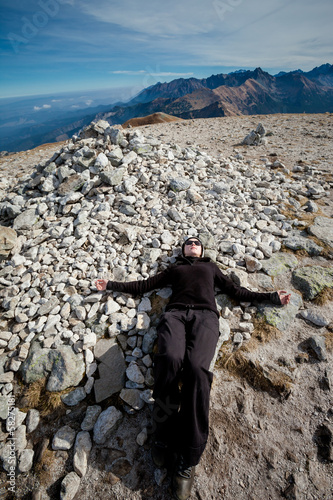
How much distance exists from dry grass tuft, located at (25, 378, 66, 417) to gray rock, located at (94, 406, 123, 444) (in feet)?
2.31

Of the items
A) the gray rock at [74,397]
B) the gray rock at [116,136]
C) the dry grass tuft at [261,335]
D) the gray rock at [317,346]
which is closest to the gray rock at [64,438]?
the gray rock at [74,397]

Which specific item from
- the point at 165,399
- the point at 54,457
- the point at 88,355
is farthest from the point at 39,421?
the point at 165,399

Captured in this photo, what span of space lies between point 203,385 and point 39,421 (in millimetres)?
2591

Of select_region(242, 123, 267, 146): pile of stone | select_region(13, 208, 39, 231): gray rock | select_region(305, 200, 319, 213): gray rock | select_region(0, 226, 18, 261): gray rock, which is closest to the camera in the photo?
select_region(0, 226, 18, 261): gray rock

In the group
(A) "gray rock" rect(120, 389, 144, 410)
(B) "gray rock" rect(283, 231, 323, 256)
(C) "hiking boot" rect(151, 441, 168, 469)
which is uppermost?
(B) "gray rock" rect(283, 231, 323, 256)

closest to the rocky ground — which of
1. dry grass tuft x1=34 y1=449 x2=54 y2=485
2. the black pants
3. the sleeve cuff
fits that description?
dry grass tuft x1=34 y1=449 x2=54 y2=485

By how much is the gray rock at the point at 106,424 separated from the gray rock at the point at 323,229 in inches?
232

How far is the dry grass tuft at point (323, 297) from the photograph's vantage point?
4.36 m

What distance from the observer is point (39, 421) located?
3406 mm

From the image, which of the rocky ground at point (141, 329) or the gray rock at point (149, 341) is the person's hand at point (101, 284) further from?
the gray rock at point (149, 341)

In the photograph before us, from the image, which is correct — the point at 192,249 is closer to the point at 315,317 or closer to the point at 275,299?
the point at 275,299

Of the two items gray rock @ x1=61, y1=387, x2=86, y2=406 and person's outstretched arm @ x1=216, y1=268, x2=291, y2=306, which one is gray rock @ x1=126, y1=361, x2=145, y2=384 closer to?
gray rock @ x1=61, y1=387, x2=86, y2=406

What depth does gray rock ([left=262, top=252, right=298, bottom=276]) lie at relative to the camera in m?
5.07

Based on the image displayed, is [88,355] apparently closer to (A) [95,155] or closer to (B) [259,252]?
(B) [259,252]
